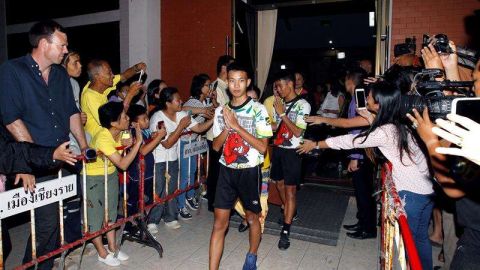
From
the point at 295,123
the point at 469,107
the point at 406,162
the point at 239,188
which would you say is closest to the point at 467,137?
the point at 469,107

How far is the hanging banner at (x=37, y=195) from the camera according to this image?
254cm

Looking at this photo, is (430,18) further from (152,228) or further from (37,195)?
(37,195)

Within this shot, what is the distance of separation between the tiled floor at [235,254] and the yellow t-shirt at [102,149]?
1052 millimetres

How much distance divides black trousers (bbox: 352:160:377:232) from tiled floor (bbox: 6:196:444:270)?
25cm

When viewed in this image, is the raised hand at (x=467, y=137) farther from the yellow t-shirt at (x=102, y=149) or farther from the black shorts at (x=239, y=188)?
the yellow t-shirt at (x=102, y=149)

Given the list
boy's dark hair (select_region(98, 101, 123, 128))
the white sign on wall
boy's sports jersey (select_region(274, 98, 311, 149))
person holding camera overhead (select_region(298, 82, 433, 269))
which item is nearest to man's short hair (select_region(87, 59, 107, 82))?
boy's dark hair (select_region(98, 101, 123, 128))

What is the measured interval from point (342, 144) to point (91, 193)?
261cm

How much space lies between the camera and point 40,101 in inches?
117

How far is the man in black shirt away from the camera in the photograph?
9.19 feet

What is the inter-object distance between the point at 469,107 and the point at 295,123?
289 centimetres

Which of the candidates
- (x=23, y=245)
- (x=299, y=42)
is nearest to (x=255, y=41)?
(x=23, y=245)

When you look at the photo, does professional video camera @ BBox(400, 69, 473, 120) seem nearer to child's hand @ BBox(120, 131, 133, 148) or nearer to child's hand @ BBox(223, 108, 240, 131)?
child's hand @ BBox(223, 108, 240, 131)

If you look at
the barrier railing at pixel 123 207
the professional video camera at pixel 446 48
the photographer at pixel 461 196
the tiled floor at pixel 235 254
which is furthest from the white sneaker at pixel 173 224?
the professional video camera at pixel 446 48

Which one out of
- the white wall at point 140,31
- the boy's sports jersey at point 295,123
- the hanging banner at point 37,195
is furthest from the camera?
the white wall at point 140,31
